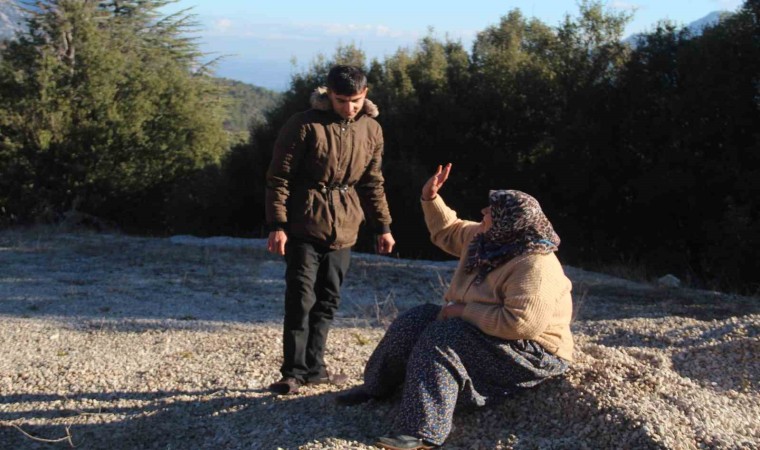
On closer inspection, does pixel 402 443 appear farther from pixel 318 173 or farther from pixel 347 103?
pixel 347 103

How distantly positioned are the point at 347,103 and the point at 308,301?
1.08 meters

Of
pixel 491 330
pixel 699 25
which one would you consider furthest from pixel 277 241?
pixel 699 25

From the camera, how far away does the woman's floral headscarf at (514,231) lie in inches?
154

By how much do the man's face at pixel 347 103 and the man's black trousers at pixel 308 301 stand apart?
727mm

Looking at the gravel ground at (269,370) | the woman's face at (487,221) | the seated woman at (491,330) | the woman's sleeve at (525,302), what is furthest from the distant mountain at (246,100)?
the woman's sleeve at (525,302)

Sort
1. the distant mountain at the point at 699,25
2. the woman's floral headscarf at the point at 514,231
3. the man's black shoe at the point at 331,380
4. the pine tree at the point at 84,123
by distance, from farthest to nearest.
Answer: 1. the pine tree at the point at 84,123
2. the distant mountain at the point at 699,25
3. the man's black shoe at the point at 331,380
4. the woman's floral headscarf at the point at 514,231

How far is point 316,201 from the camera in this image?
464cm

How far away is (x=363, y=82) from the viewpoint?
4602 mm

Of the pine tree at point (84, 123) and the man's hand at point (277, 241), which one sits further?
the pine tree at point (84, 123)

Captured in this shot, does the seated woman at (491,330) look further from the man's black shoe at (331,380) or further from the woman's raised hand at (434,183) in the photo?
the man's black shoe at (331,380)

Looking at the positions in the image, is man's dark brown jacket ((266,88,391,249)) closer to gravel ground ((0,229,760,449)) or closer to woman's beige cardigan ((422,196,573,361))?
woman's beige cardigan ((422,196,573,361))

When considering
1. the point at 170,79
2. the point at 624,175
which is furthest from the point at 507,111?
the point at 170,79

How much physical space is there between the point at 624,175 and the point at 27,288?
9598 mm

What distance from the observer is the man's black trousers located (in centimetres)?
464
